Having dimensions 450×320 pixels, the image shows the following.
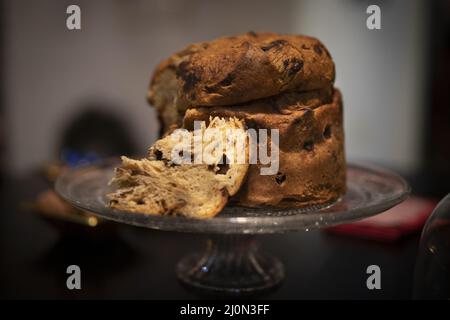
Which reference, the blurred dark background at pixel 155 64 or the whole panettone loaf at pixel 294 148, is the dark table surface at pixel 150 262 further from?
the blurred dark background at pixel 155 64

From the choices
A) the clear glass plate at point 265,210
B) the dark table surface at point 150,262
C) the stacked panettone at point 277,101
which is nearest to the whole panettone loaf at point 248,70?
the stacked panettone at point 277,101

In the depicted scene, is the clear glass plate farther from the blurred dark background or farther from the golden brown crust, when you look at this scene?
the blurred dark background

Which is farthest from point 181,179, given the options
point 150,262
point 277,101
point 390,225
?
point 390,225

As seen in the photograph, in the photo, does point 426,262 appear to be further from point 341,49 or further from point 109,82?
point 109,82

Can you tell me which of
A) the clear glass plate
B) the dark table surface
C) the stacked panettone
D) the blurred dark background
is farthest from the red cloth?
the blurred dark background

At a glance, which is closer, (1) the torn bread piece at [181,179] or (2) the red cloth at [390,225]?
(1) the torn bread piece at [181,179]

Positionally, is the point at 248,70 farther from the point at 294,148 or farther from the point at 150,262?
the point at 150,262
